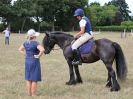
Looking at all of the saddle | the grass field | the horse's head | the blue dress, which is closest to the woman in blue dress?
the blue dress

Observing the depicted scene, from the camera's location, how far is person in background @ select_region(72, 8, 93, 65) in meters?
11.7

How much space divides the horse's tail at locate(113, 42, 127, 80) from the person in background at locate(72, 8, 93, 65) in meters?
0.91

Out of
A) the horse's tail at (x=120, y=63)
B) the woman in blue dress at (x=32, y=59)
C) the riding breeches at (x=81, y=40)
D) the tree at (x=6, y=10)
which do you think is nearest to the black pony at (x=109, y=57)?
the horse's tail at (x=120, y=63)

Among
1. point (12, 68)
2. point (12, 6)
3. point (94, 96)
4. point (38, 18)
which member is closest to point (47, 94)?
point (94, 96)

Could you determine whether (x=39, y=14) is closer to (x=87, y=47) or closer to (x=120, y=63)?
(x=87, y=47)

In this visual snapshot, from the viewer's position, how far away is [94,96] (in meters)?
10.1

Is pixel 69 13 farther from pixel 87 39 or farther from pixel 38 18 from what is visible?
pixel 87 39

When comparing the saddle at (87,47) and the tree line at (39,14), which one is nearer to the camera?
the saddle at (87,47)

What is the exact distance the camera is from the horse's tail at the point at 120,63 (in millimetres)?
11531

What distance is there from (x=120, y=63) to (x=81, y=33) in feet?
4.80

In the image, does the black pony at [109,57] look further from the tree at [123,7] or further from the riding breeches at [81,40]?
the tree at [123,7]

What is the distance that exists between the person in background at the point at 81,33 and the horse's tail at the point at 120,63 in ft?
3.00

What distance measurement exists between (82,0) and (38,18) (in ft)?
45.4

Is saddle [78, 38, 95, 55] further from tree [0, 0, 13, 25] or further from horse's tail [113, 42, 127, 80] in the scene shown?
tree [0, 0, 13, 25]
